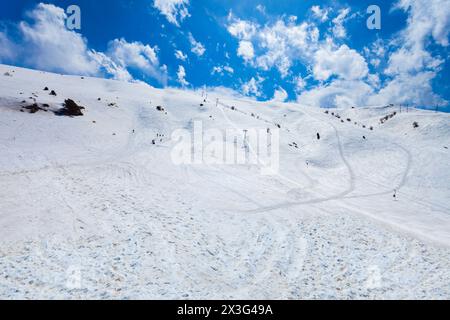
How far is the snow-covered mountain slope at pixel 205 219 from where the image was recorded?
9750mm

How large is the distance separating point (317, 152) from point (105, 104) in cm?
2852

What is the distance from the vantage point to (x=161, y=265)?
34.7 feet

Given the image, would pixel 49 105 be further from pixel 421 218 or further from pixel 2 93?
pixel 421 218

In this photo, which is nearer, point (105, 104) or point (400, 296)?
point (400, 296)

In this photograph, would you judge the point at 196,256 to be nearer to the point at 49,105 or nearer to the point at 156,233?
the point at 156,233

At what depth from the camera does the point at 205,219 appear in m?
14.7

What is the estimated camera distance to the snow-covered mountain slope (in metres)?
9.75

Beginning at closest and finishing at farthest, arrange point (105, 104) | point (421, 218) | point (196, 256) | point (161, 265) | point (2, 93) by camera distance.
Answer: point (161, 265) → point (196, 256) → point (421, 218) → point (2, 93) → point (105, 104)
